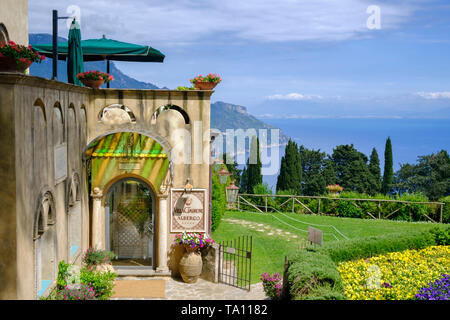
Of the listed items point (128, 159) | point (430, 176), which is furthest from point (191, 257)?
point (430, 176)

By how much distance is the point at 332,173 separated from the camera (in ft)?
177

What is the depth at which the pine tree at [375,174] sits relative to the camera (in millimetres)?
50031

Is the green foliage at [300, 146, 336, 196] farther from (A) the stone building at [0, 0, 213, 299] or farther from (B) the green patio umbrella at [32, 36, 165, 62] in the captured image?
(A) the stone building at [0, 0, 213, 299]

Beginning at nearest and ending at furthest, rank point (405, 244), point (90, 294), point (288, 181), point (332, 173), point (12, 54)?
point (12, 54), point (90, 294), point (405, 244), point (288, 181), point (332, 173)

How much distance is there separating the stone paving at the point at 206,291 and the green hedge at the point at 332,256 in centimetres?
208

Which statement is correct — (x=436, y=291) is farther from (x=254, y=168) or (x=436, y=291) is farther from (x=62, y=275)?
(x=254, y=168)

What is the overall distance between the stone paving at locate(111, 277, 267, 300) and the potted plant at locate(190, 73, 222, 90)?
563 cm

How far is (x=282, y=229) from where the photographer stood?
2062cm

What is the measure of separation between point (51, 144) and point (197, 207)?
5.48m

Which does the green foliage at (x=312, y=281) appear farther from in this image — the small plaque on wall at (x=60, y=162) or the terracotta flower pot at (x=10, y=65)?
the terracotta flower pot at (x=10, y=65)

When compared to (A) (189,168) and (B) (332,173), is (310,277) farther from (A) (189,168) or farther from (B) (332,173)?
(B) (332,173)

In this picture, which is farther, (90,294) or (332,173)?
(332,173)

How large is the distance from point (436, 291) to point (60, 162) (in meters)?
A: 8.21
